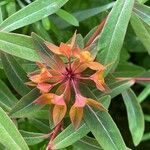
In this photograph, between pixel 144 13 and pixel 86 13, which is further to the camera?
pixel 86 13

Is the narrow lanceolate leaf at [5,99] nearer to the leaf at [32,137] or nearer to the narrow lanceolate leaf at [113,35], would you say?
the leaf at [32,137]

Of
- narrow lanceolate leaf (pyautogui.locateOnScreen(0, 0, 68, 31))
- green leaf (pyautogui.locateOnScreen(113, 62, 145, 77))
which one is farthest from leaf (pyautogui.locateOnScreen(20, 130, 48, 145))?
green leaf (pyautogui.locateOnScreen(113, 62, 145, 77))

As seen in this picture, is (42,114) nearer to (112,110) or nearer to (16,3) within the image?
(16,3)

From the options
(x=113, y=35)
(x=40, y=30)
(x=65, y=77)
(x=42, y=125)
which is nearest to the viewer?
(x=65, y=77)

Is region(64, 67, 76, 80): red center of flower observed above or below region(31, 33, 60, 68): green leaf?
below

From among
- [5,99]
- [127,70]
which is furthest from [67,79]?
[127,70]

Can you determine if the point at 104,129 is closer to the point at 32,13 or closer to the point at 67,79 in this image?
the point at 67,79

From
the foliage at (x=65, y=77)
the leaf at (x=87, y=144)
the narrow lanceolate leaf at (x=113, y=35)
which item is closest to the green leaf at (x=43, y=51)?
the foliage at (x=65, y=77)

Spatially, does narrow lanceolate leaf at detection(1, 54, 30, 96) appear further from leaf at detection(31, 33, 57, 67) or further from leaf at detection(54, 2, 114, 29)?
leaf at detection(54, 2, 114, 29)
